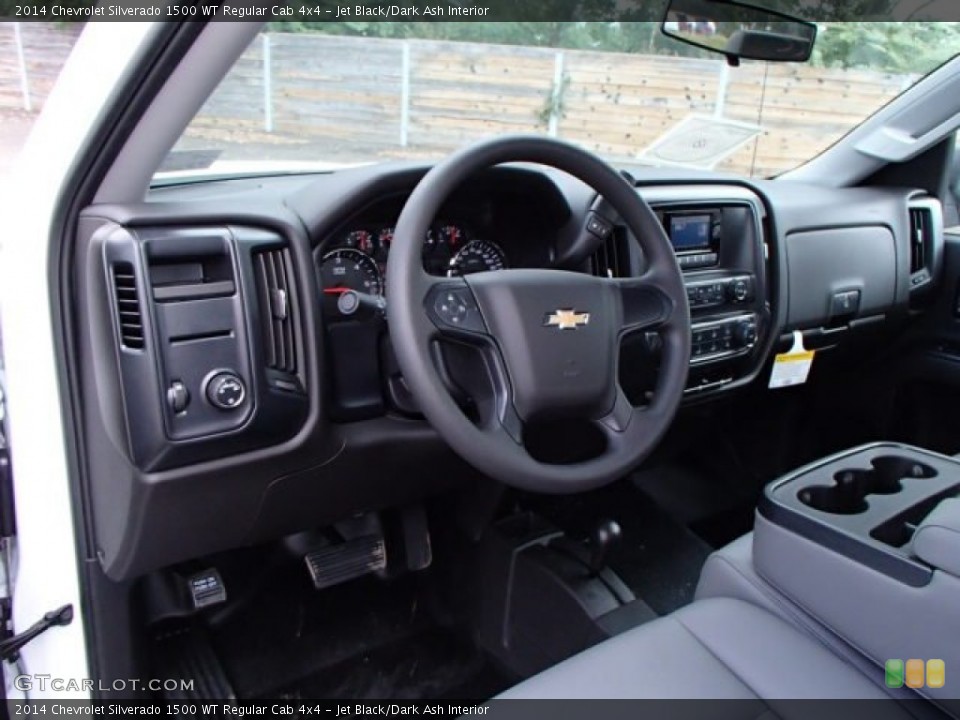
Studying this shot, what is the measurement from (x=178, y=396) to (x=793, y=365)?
5.38 feet

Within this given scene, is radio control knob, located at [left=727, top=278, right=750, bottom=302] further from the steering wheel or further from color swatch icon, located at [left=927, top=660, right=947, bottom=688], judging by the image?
color swatch icon, located at [left=927, top=660, right=947, bottom=688]

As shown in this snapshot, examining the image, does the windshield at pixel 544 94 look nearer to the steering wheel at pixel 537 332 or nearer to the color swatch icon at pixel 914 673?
the steering wheel at pixel 537 332

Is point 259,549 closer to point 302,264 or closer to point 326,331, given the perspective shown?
point 326,331

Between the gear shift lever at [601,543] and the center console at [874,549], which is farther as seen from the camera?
the gear shift lever at [601,543]

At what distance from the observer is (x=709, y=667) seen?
1.10 m

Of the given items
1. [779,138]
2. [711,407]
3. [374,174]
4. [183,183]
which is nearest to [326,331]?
[374,174]

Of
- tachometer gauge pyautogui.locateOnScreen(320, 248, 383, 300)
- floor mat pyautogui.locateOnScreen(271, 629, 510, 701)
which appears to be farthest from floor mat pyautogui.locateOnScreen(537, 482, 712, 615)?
tachometer gauge pyautogui.locateOnScreen(320, 248, 383, 300)

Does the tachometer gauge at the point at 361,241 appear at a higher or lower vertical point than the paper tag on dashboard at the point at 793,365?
higher

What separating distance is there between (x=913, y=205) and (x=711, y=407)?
0.92 meters

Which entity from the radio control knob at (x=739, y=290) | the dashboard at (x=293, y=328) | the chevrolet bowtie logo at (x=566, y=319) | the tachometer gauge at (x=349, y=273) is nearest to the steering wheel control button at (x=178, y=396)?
the dashboard at (x=293, y=328)

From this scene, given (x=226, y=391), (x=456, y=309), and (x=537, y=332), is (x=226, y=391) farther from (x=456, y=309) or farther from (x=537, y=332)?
(x=537, y=332)

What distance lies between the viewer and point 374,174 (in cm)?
135

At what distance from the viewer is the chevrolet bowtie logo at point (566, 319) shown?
1.24 meters

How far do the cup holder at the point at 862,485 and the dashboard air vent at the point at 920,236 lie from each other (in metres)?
1.19
